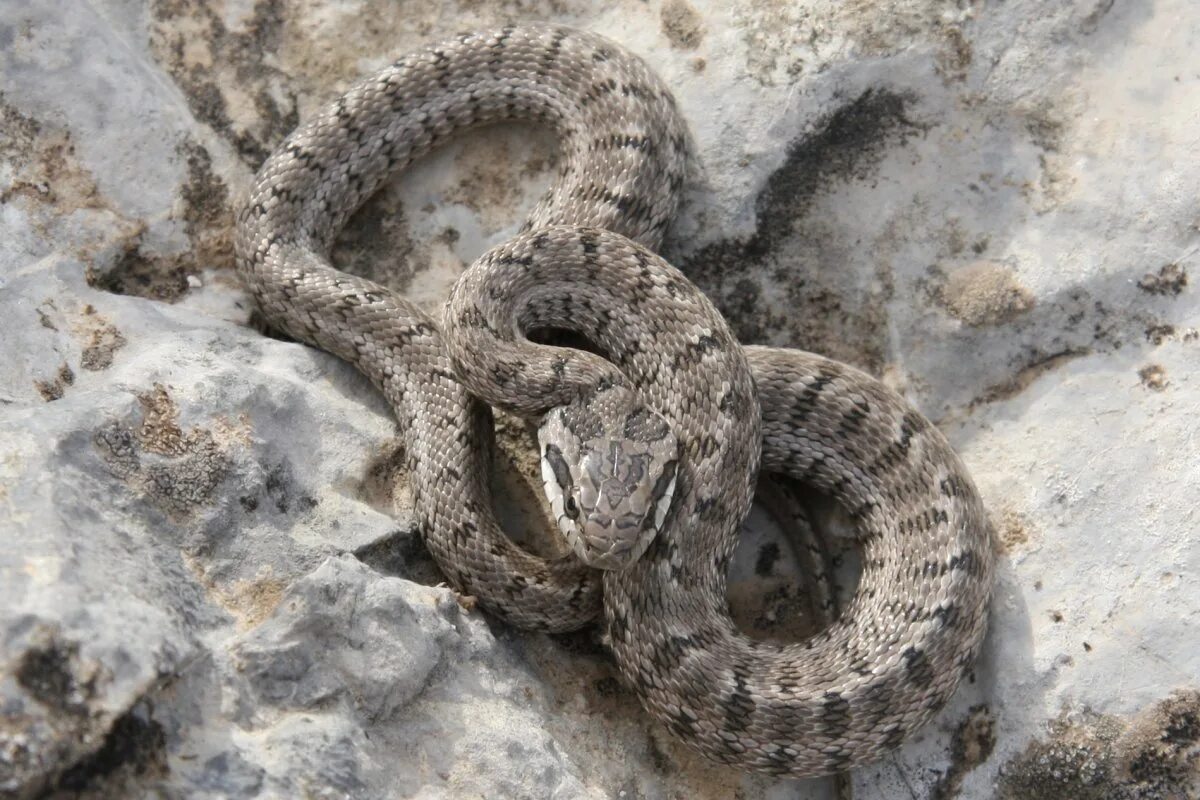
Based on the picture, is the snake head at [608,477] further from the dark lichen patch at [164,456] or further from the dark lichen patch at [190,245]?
the dark lichen patch at [190,245]

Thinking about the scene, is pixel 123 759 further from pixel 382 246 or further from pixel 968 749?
pixel 968 749

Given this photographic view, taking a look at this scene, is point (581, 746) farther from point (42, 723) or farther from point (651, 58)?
point (651, 58)

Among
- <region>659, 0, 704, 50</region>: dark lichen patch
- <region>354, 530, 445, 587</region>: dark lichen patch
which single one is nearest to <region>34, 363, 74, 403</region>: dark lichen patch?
<region>354, 530, 445, 587</region>: dark lichen patch

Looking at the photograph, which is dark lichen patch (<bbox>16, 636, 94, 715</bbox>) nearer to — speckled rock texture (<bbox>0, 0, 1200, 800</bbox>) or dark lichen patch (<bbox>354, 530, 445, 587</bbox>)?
speckled rock texture (<bbox>0, 0, 1200, 800</bbox>)

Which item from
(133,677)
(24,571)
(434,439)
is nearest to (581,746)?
(434,439)

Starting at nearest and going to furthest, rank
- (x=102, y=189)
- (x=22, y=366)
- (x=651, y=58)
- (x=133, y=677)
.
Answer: (x=133, y=677) < (x=22, y=366) < (x=102, y=189) < (x=651, y=58)

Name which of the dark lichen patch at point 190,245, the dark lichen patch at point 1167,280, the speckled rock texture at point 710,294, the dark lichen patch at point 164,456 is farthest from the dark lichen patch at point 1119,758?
the dark lichen patch at point 190,245
